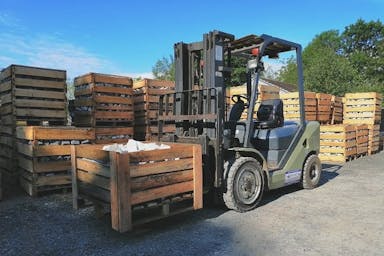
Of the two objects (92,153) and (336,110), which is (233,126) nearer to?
(92,153)

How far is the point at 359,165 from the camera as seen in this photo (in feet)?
36.2

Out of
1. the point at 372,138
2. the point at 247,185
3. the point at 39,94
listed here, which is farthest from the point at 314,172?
the point at 372,138

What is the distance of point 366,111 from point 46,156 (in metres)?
12.3

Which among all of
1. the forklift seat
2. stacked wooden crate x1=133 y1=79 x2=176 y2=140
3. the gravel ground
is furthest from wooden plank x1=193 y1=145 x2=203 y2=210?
stacked wooden crate x1=133 y1=79 x2=176 y2=140

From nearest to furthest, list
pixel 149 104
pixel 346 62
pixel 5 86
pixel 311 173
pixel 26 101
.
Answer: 1. pixel 311 173
2. pixel 26 101
3. pixel 5 86
4. pixel 149 104
5. pixel 346 62

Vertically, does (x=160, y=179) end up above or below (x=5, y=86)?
below

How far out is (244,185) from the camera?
5.63m

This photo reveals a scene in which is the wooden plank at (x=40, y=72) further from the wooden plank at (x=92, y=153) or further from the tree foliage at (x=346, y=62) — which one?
the tree foliage at (x=346, y=62)

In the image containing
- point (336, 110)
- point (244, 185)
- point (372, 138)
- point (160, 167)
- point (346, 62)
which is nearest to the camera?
point (160, 167)

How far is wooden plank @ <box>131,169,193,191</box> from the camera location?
4.28 meters

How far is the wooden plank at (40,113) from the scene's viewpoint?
25.5 feet

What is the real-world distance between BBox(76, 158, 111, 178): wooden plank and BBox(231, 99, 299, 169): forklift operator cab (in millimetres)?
2716

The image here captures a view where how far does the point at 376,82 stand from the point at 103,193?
40919 mm

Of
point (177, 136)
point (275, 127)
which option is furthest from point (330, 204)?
point (177, 136)
